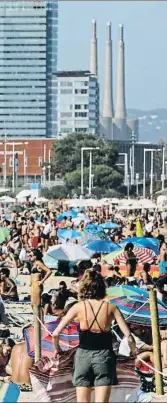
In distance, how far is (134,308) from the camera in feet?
37.3

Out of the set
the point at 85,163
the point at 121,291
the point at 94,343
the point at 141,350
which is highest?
the point at 94,343

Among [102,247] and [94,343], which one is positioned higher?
[94,343]

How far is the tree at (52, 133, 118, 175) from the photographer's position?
4136 inches

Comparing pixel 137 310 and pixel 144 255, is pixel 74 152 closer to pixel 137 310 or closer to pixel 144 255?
pixel 144 255

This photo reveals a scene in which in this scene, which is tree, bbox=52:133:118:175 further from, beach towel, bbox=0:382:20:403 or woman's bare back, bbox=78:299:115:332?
woman's bare back, bbox=78:299:115:332

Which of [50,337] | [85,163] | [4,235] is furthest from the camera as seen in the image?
[85,163]

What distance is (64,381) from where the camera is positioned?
774 cm

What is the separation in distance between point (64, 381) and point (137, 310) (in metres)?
3.55

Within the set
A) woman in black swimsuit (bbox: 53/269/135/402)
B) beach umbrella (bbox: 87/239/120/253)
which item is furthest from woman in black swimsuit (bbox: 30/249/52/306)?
woman in black swimsuit (bbox: 53/269/135/402)

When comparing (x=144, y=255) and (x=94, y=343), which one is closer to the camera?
(x=94, y=343)

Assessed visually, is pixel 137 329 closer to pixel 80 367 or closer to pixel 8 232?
pixel 80 367

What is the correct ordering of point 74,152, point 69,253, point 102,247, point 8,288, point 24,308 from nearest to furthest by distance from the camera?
point 24,308 → point 8,288 → point 69,253 → point 102,247 → point 74,152

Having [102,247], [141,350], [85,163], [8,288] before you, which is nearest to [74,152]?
[85,163]

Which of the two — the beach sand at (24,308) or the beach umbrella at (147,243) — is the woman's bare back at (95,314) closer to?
the beach sand at (24,308)
